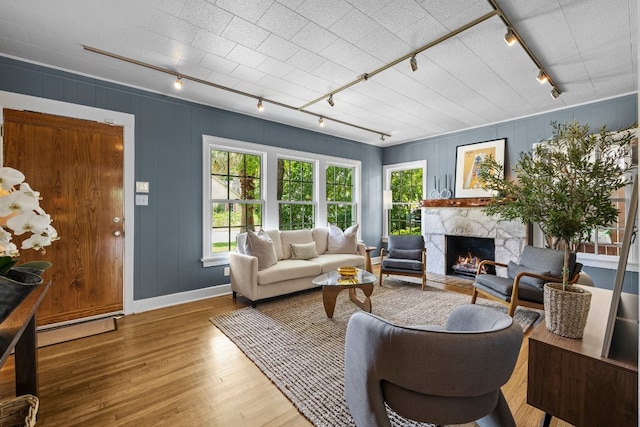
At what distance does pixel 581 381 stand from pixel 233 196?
4.01 meters

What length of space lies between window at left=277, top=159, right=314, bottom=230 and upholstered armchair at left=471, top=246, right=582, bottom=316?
9.53 ft

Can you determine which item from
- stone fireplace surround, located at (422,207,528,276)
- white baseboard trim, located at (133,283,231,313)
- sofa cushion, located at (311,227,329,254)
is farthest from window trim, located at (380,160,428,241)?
white baseboard trim, located at (133,283,231,313)

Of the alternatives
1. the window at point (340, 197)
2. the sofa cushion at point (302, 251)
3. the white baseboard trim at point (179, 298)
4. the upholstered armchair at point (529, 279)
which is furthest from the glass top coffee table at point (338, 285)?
the window at point (340, 197)

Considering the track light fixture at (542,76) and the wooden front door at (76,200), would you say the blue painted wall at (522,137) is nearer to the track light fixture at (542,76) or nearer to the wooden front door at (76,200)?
the track light fixture at (542,76)

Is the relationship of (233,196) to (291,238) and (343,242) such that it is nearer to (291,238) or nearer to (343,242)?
(291,238)

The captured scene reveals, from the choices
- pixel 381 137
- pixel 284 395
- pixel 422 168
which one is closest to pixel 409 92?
pixel 381 137

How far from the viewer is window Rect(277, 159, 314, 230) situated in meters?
4.81

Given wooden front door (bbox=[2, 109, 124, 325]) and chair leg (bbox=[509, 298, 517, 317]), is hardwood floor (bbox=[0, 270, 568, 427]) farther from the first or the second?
wooden front door (bbox=[2, 109, 124, 325])

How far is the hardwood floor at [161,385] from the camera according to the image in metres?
1.65

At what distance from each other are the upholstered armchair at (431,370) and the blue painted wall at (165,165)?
121 inches

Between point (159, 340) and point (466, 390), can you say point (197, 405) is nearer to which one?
point (159, 340)

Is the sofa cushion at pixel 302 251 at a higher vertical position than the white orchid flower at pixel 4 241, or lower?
lower

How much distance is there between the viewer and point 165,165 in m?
3.56

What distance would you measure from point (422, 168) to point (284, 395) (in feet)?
16.3
